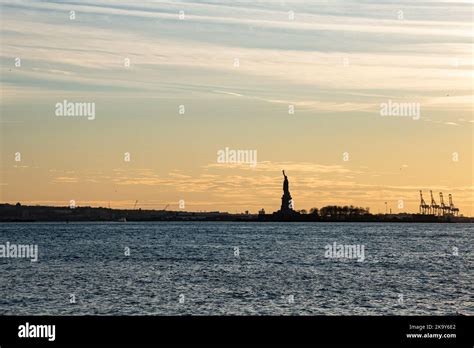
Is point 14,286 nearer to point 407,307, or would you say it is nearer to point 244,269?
point 244,269

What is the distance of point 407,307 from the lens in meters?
52.2

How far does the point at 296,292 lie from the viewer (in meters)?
59.5

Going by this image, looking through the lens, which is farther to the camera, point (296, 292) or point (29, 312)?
point (296, 292)

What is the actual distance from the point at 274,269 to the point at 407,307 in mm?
29518
